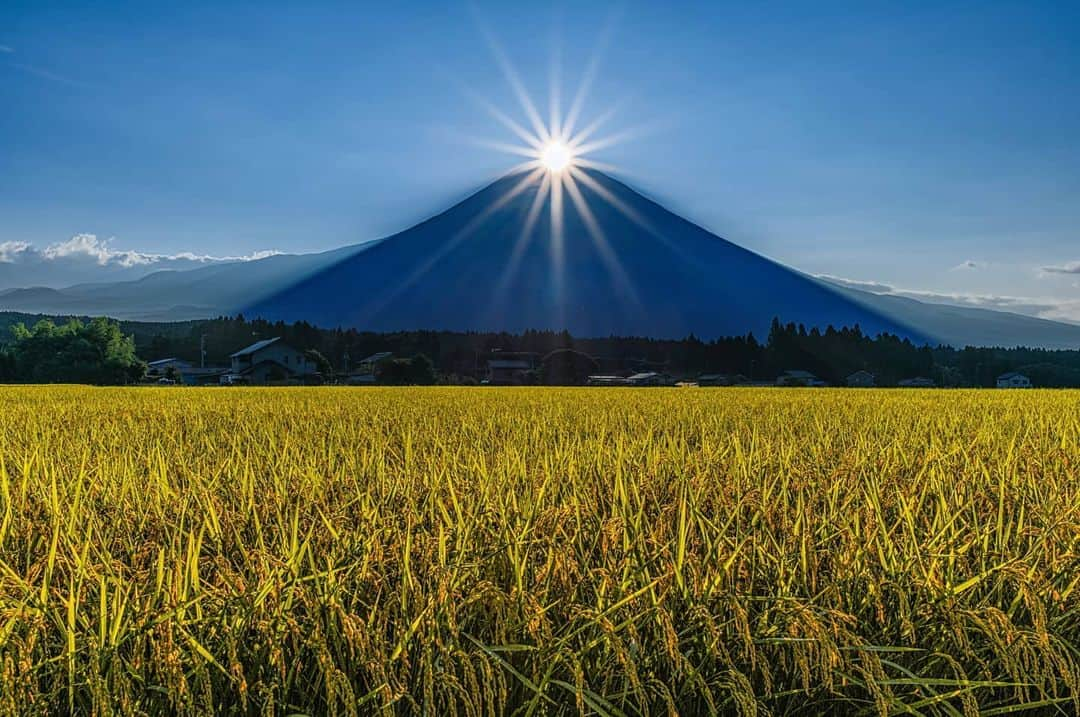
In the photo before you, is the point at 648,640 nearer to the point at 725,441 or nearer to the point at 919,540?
the point at 919,540

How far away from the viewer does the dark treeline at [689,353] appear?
75.9m

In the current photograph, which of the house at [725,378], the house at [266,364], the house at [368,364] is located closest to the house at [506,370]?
the house at [368,364]

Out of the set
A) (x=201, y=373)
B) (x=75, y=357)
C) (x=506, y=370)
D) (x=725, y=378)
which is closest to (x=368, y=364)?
(x=506, y=370)

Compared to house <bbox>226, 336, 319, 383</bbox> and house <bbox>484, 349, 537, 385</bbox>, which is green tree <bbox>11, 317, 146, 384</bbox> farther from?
house <bbox>484, 349, 537, 385</bbox>

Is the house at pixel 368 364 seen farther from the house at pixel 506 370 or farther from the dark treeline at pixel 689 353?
the house at pixel 506 370

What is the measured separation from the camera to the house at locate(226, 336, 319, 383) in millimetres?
74188

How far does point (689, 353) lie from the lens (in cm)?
8250

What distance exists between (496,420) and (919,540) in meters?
6.20

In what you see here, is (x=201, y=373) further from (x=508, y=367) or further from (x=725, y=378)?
(x=725, y=378)

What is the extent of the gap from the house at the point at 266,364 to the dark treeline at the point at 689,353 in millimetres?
6830

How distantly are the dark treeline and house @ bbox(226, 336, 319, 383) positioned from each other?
6830 millimetres

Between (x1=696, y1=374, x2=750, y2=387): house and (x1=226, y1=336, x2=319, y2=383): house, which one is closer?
(x1=696, y1=374, x2=750, y2=387): house

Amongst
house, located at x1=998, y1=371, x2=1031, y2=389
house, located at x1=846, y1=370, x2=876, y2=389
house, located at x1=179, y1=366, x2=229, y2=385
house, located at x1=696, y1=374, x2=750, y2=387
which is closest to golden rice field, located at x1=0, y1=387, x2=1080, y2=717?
house, located at x1=696, y1=374, x2=750, y2=387

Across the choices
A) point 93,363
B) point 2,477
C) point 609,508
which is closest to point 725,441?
point 609,508
